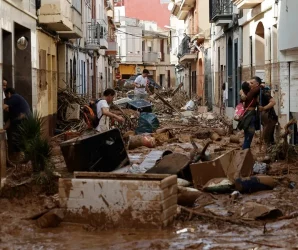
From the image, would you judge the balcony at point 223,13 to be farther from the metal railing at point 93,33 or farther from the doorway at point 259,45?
the metal railing at point 93,33

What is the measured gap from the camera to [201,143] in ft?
60.3

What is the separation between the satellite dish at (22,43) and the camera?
17391mm

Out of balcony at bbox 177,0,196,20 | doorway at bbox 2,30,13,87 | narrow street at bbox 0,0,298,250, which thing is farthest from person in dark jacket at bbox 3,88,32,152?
balcony at bbox 177,0,196,20

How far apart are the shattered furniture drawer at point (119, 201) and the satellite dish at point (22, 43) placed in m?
9.51

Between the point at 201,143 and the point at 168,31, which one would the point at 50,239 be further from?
the point at 168,31

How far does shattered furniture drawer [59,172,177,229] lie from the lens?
8180 millimetres

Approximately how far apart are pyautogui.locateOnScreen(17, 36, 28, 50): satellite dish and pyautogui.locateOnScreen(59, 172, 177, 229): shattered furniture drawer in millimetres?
9509

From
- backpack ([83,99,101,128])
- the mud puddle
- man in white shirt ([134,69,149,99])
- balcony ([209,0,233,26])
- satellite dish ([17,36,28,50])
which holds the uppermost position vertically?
balcony ([209,0,233,26])

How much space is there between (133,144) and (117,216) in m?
9.16

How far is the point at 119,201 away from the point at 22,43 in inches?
394

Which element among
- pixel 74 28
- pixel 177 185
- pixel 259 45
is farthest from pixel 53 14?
pixel 177 185

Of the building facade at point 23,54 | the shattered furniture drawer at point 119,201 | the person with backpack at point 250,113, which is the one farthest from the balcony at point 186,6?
the shattered furniture drawer at point 119,201

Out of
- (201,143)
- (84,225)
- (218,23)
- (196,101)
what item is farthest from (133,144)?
(196,101)

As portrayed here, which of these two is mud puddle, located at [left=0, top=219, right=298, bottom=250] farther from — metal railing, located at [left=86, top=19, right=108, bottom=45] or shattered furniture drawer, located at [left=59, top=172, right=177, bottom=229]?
metal railing, located at [left=86, top=19, right=108, bottom=45]
